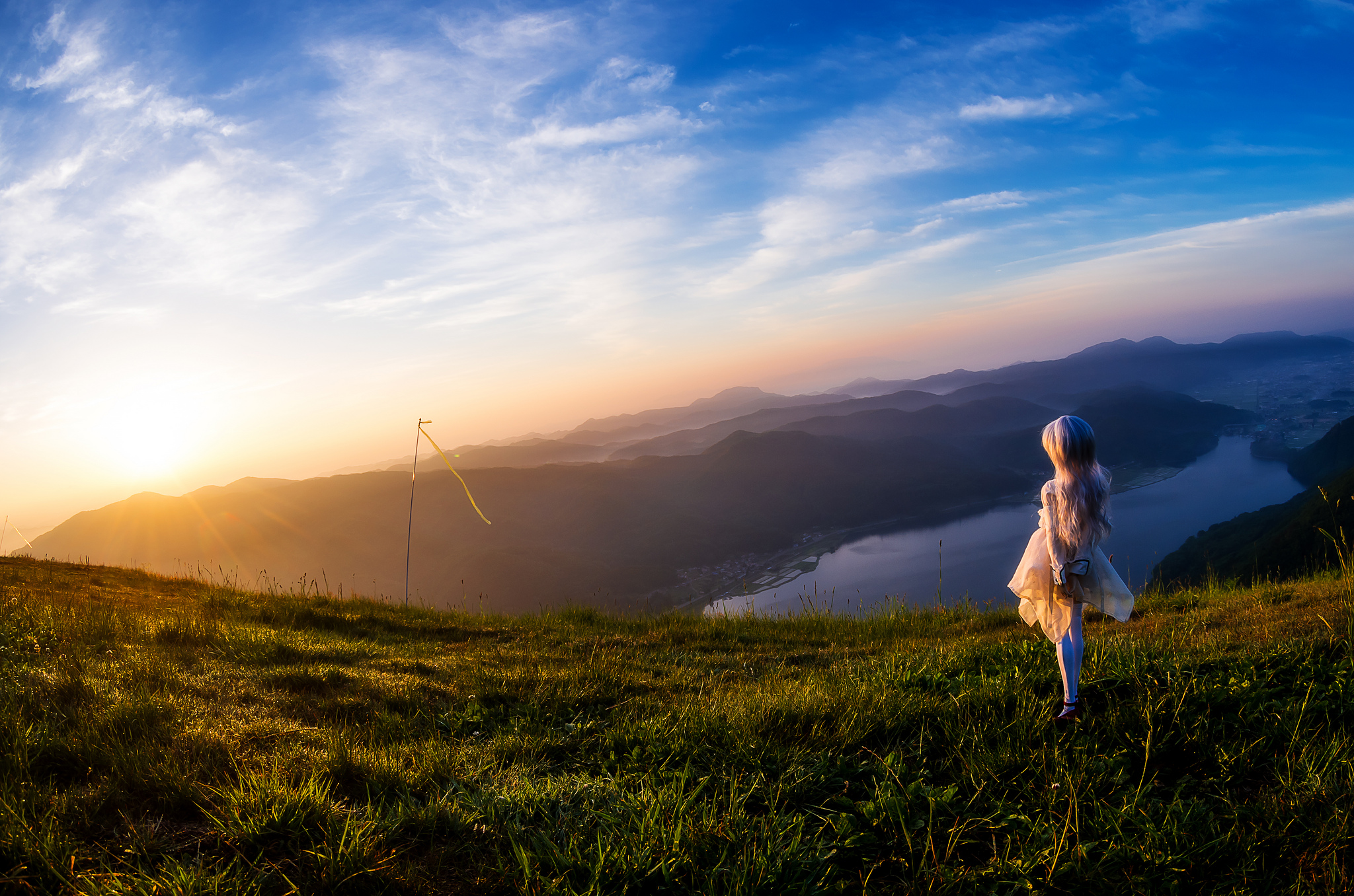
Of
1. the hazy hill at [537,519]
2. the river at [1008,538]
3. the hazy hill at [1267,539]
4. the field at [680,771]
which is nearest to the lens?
the field at [680,771]

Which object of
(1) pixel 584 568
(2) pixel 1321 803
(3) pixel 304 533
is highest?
(2) pixel 1321 803

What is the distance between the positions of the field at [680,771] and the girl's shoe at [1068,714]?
0.15m

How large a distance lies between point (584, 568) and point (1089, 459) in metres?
122

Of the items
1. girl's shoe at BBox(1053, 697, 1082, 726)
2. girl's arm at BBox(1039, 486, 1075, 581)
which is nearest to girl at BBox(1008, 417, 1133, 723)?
girl's arm at BBox(1039, 486, 1075, 581)

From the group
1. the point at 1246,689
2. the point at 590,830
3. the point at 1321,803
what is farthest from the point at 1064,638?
the point at 590,830

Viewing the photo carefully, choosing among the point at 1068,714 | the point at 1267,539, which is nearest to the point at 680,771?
the point at 1068,714

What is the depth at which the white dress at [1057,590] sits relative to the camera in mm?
4195

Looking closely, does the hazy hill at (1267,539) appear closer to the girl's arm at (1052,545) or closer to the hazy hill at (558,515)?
the girl's arm at (1052,545)

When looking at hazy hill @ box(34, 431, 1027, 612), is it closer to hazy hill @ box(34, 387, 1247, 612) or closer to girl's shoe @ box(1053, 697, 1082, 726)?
hazy hill @ box(34, 387, 1247, 612)

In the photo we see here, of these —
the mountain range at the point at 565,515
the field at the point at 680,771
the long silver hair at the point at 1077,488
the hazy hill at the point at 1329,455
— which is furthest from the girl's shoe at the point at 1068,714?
the hazy hill at the point at 1329,455

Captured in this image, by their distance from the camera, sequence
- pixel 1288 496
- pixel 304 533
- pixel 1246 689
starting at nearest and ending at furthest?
pixel 1246 689 → pixel 1288 496 → pixel 304 533

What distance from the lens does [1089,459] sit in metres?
4.19

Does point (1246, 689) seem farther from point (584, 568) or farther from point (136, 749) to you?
point (584, 568)

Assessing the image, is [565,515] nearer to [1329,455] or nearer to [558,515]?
[558,515]
